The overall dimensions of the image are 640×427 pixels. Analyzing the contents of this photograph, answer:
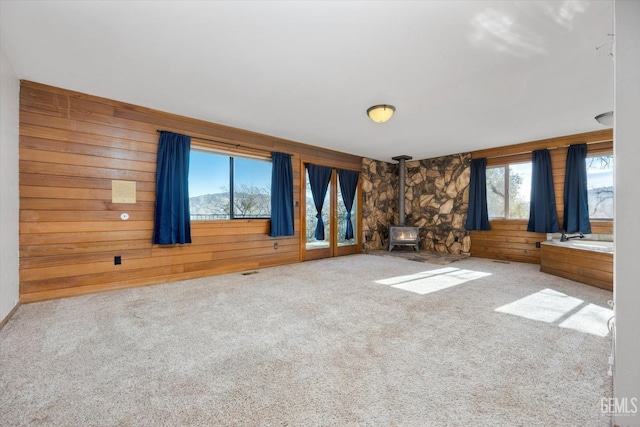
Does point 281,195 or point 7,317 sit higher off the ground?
→ point 281,195

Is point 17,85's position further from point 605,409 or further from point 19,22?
point 605,409

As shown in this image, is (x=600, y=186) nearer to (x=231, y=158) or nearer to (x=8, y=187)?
(x=231, y=158)

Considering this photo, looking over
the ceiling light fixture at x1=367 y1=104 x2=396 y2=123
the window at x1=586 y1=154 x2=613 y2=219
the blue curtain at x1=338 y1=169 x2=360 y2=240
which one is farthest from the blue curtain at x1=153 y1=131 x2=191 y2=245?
the window at x1=586 y1=154 x2=613 y2=219

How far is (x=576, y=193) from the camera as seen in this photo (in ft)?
15.4

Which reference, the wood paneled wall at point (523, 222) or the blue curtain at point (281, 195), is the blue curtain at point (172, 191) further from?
the wood paneled wall at point (523, 222)

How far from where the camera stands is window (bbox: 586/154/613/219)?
4.59 meters

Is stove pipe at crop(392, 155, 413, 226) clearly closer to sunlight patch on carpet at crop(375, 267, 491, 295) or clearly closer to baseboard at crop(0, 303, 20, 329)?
sunlight patch on carpet at crop(375, 267, 491, 295)

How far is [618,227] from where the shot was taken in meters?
1.08

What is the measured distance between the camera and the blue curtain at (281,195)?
487 cm

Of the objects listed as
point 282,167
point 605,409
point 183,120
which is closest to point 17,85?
point 183,120

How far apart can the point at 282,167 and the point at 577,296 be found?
469 cm

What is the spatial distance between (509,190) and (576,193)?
1127 millimetres

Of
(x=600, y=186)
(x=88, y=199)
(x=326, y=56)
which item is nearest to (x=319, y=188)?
(x=326, y=56)

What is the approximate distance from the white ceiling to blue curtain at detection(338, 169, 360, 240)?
232 cm
